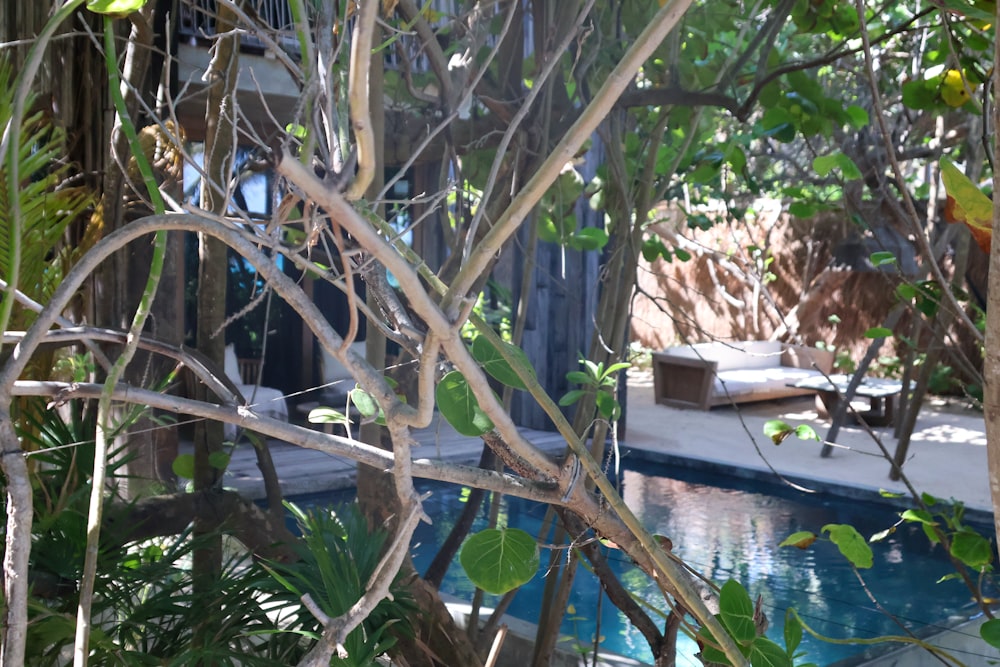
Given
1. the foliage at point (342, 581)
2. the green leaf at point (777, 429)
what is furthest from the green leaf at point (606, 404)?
the foliage at point (342, 581)

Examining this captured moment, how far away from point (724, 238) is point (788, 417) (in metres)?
4.16

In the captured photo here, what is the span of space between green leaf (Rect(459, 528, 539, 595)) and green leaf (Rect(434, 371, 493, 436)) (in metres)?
0.16

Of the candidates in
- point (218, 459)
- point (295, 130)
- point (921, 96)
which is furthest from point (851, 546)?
point (218, 459)

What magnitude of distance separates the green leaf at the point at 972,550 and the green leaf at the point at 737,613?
0.71 metres

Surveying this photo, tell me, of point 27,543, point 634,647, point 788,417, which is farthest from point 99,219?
point 788,417

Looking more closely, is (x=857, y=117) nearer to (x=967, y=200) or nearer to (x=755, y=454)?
(x=967, y=200)

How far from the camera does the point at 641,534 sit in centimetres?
99

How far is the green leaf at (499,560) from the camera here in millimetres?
1042

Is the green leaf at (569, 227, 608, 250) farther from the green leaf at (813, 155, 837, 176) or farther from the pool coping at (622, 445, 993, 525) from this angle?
the pool coping at (622, 445, 993, 525)

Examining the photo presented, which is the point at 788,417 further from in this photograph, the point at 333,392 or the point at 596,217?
the point at 333,392

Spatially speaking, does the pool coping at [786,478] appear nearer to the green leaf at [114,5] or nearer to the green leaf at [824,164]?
the green leaf at [824,164]

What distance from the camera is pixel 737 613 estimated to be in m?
1.07

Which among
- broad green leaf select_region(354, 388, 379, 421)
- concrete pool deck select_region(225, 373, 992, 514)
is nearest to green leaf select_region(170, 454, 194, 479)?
broad green leaf select_region(354, 388, 379, 421)

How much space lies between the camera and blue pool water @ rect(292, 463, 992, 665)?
410cm
